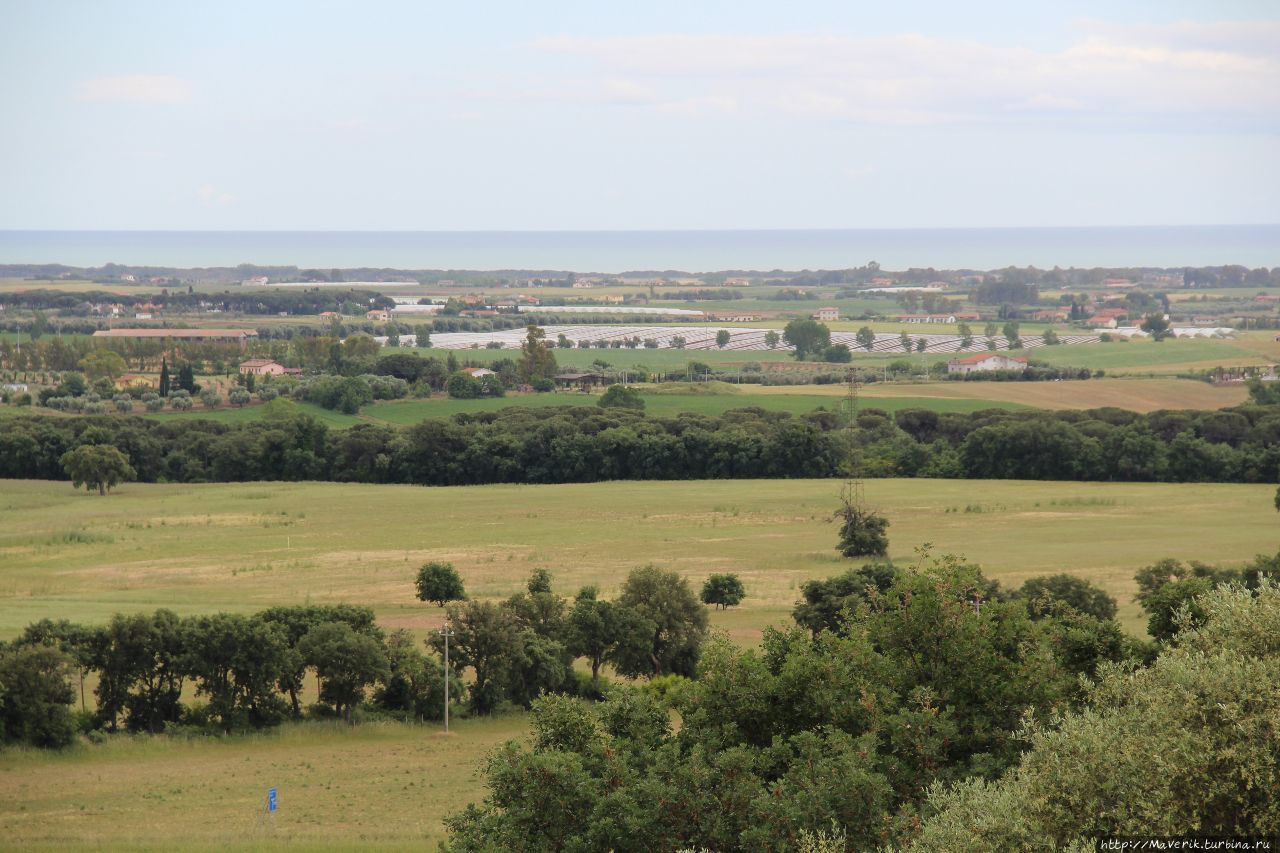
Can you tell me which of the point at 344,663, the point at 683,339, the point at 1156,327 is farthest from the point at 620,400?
the point at 1156,327

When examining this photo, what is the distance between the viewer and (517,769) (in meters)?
18.8

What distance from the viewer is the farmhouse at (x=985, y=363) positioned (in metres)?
115

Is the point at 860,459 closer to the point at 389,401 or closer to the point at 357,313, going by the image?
the point at 389,401

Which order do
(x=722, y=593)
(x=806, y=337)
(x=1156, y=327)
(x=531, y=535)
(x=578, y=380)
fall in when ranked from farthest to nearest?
(x=1156, y=327) → (x=806, y=337) → (x=578, y=380) → (x=531, y=535) → (x=722, y=593)

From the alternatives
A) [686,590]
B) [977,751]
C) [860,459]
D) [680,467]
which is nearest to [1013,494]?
[860,459]

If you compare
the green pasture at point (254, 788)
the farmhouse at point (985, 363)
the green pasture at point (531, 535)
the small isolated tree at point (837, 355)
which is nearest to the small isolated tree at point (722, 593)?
the green pasture at point (531, 535)

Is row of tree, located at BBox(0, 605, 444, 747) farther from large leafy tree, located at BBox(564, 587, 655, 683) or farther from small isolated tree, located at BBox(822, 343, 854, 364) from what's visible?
small isolated tree, located at BBox(822, 343, 854, 364)

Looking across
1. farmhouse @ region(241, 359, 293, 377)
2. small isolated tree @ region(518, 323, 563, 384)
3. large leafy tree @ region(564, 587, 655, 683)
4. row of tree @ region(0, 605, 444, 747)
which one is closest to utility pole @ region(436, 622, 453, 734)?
row of tree @ region(0, 605, 444, 747)

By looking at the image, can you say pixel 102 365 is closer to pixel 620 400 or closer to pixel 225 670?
pixel 620 400

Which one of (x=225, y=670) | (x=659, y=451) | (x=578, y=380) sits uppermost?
(x=578, y=380)

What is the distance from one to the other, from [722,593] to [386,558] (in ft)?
46.7

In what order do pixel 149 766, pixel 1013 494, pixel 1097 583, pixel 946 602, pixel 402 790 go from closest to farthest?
pixel 946 602 < pixel 402 790 < pixel 149 766 < pixel 1097 583 < pixel 1013 494

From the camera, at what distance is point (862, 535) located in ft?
165

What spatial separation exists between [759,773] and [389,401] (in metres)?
82.4
